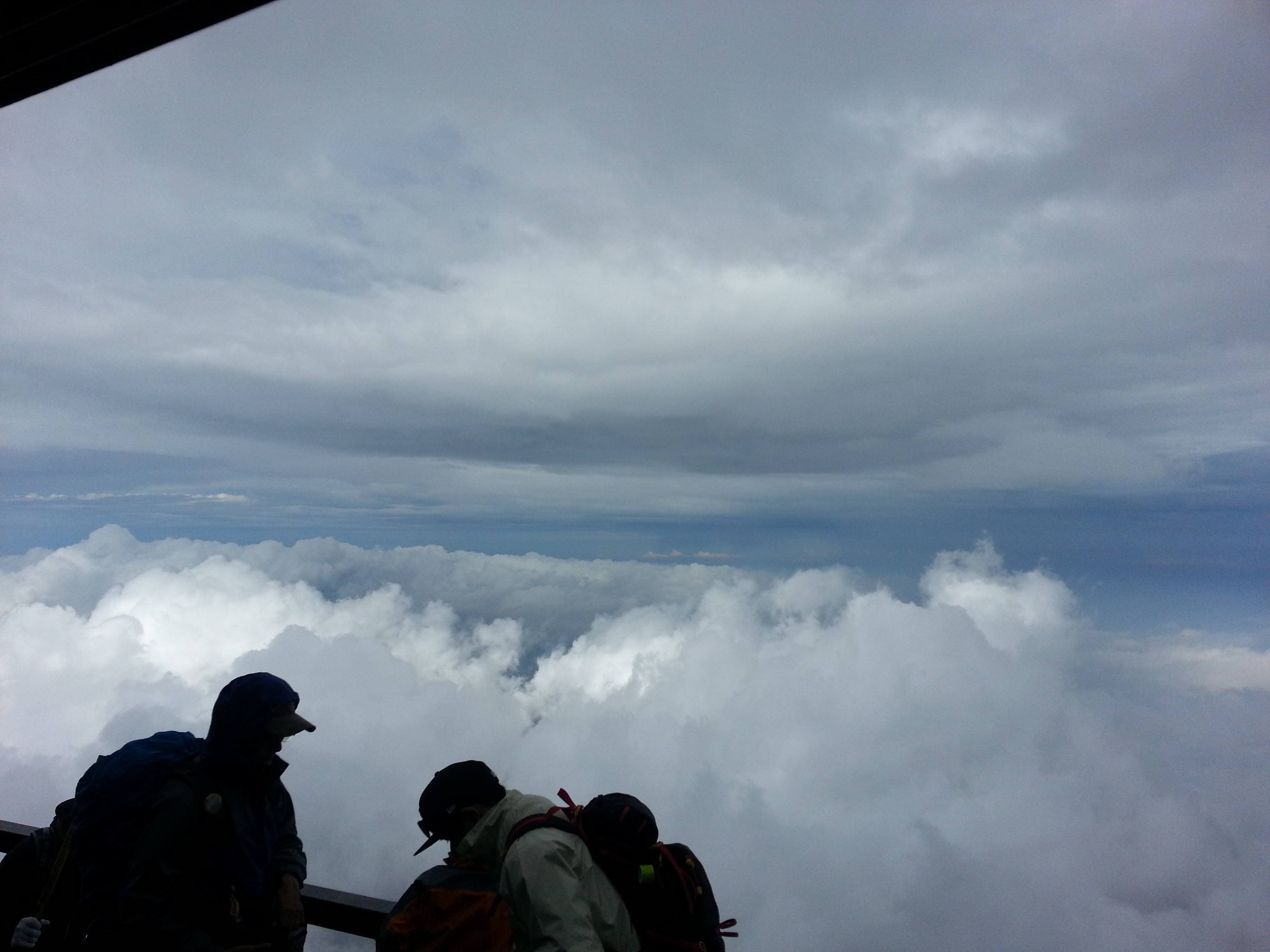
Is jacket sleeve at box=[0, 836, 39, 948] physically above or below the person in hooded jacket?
below

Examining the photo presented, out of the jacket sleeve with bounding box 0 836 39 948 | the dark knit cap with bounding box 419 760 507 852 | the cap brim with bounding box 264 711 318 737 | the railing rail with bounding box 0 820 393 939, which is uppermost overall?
the cap brim with bounding box 264 711 318 737

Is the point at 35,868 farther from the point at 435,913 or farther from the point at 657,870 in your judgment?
the point at 657,870

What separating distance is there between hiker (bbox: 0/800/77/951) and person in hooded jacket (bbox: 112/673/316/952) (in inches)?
31.5

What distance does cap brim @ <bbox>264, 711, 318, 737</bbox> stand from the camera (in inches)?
153

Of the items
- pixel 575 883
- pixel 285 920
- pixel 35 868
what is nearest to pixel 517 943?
pixel 575 883

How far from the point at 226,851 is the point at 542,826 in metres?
1.62

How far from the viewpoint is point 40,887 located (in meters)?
4.34

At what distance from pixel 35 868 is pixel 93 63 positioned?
4.55m

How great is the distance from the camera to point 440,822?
397 centimetres

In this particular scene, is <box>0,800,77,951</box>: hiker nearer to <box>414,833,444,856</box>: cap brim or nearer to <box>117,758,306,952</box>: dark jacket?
<box>117,758,306,952</box>: dark jacket

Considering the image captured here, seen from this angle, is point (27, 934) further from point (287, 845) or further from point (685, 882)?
point (685, 882)

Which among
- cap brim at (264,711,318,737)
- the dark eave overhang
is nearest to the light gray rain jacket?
cap brim at (264,711,318,737)

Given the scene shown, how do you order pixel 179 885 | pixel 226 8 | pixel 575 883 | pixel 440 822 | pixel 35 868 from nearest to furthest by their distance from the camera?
pixel 575 883, pixel 179 885, pixel 226 8, pixel 440 822, pixel 35 868

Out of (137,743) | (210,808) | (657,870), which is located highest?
(137,743)
